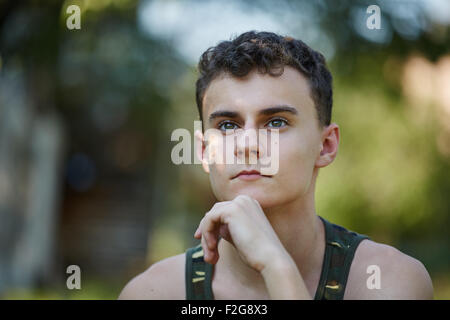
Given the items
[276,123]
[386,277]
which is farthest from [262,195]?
[386,277]

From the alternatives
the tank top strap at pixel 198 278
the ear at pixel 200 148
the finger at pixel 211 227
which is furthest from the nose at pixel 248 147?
the tank top strap at pixel 198 278

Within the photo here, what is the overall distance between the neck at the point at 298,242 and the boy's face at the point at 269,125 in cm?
12

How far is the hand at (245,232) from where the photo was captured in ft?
5.84

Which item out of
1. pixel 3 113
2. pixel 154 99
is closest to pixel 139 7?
pixel 154 99

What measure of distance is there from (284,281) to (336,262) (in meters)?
0.67

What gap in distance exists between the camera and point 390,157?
27.8 ft

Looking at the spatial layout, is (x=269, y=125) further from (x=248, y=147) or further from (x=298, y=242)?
(x=298, y=242)

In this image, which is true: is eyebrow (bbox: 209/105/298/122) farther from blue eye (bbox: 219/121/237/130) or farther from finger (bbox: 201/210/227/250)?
finger (bbox: 201/210/227/250)

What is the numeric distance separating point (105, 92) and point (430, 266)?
7.75 metres

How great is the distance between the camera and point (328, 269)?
2256 millimetres

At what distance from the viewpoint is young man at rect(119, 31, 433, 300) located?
2.04 meters

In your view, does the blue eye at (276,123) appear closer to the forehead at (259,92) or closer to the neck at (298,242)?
the forehead at (259,92)

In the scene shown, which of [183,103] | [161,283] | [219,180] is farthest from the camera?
[183,103]
